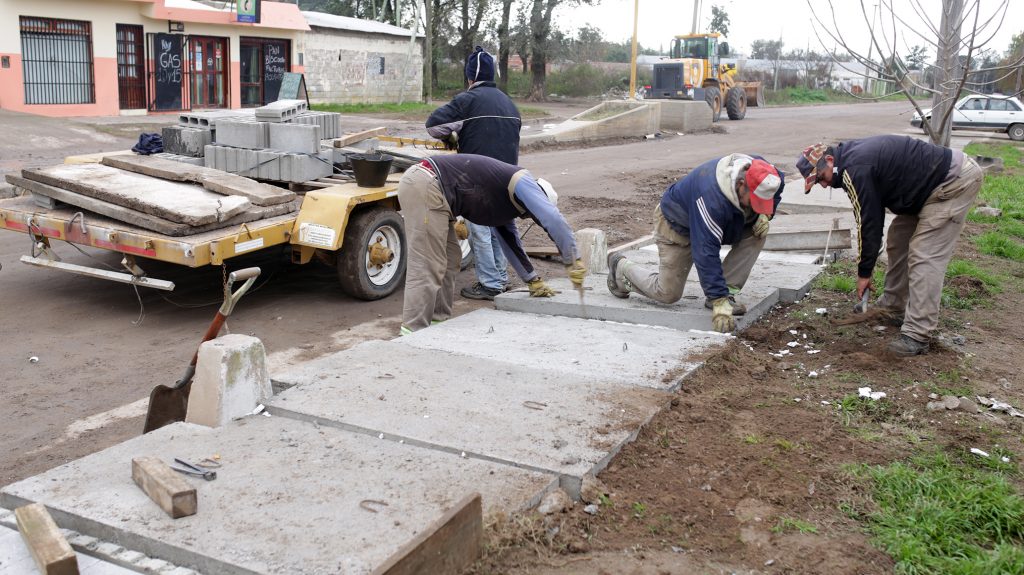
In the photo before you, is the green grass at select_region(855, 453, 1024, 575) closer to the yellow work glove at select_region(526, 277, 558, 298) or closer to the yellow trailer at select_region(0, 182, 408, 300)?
the yellow work glove at select_region(526, 277, 558, 298)

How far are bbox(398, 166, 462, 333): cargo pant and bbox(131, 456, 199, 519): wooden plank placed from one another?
296 cm

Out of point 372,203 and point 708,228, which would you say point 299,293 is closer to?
point 372,203

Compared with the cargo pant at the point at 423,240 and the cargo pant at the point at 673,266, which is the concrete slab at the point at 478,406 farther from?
the cargo pant at the point at 673,266

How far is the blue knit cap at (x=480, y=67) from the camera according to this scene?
8258mm

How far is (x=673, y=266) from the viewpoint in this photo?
22.8 feet

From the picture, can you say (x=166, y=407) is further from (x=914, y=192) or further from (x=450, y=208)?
(x=914, y=192)

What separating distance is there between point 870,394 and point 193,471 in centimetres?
371

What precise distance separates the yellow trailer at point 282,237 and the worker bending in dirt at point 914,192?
354 centimetres

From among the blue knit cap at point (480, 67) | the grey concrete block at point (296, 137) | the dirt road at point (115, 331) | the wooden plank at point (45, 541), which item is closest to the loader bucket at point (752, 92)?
the dirt road at point (115, 331)

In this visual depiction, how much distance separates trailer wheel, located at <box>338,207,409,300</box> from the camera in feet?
25.7

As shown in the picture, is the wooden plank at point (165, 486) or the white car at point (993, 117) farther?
the white car at point (993, 117)

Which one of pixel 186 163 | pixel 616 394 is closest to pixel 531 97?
pixel 186 163

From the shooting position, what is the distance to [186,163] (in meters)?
8.45

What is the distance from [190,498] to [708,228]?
393 centimetres
